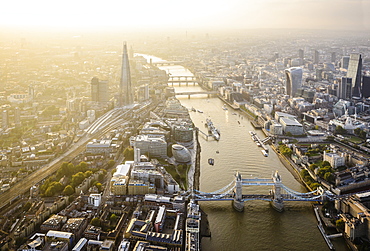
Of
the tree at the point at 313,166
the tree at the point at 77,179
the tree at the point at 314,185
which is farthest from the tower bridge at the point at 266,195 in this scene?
the tree at the point at 77,179

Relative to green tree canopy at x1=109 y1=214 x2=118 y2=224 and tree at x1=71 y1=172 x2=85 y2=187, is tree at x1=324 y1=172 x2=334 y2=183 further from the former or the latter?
tree at x1=71 y1=172 x2=85 y2=187

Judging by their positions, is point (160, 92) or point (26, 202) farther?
point (160, 92)

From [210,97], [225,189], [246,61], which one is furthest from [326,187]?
[246,61]

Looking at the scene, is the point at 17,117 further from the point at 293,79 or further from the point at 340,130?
the point at 293,79

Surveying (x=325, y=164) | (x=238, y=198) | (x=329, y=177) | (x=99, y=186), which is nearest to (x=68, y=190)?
(x=99, y=186)

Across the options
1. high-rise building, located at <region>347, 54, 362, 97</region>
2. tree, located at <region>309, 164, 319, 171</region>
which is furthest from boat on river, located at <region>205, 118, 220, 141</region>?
high-rise building, located at <region>347, 54, 362, 97</region>

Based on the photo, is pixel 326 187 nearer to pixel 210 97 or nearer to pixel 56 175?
pixel 56 175

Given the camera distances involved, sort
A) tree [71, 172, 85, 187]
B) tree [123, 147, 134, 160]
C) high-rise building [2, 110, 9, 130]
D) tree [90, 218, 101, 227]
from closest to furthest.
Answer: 1. tree [90, 218, 101, 227]
2. tree [71, 172, 85, 187]
3. tree [123, 147, 134, 160]
4. high-rise building [2, 110, 9, 130]
